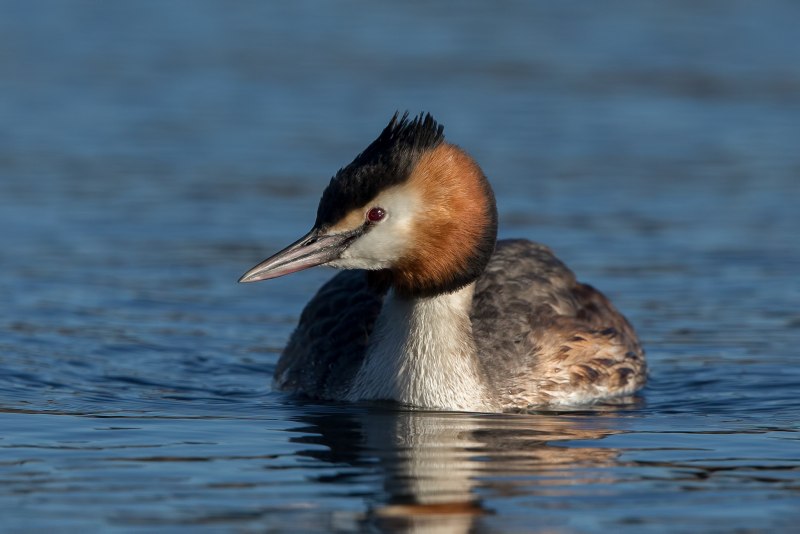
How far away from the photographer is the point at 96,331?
13227 mm

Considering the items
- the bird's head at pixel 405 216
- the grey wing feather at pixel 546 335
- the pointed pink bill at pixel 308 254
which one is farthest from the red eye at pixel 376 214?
the grey wing feather at pixel 546 335

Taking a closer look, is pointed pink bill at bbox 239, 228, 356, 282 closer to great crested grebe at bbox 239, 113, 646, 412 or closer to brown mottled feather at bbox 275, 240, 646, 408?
great crested grebe at bbox 239, 113, 646, 412

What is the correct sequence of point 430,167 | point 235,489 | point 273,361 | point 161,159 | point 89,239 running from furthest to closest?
point 161,159 < point 89,239 < point 273,361 < point 430,167 < point 235,489

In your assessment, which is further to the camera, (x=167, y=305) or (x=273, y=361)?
(x=167, y=305)

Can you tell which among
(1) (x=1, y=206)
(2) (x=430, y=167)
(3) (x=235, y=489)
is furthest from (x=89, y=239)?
(3) (x=235, y=489)

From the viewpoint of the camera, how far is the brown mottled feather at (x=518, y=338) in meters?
11.4

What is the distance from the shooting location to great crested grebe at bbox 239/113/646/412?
10.2 metres

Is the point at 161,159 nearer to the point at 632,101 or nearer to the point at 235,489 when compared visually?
the point at 632,101

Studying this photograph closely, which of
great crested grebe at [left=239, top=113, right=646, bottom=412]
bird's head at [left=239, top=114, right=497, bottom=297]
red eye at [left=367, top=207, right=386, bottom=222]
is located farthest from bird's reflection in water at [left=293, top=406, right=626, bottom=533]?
red eye at [left=367, top=207, right=386, bottom=222]

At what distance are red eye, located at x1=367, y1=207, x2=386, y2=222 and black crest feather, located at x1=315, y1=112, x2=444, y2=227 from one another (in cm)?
8

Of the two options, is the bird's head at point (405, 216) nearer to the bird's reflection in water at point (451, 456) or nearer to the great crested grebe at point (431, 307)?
the great crested grebe at point (431, 307)

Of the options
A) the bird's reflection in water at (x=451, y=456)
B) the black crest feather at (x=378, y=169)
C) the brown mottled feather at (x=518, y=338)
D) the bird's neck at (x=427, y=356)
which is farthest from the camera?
the brown mottled feather at (x=518, y=338)

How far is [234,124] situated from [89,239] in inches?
178

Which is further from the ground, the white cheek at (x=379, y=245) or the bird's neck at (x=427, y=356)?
the white cheek at (x=379, y=245)
